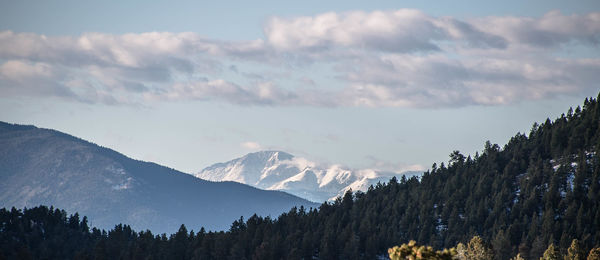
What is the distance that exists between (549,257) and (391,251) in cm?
10174

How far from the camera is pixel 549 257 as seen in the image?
162m

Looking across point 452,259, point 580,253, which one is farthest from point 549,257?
point 452,259

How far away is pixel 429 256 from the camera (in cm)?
7038

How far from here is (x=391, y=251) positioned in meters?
70.9

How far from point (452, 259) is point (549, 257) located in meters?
97.8

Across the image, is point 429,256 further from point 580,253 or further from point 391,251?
point 580,253

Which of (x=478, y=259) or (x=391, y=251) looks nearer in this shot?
(x=391, y=251)

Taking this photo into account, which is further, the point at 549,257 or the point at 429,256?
the point at 549,257

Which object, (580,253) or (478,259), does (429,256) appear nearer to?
(478,259)

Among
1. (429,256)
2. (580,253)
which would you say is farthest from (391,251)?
(580,253)

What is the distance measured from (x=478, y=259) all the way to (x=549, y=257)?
14.2 m

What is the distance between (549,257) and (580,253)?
12.3 meters

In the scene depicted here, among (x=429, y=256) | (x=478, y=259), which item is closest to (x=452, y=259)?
(x=429, y=256)

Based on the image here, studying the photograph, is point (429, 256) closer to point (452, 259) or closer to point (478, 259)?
point (452, 259)
